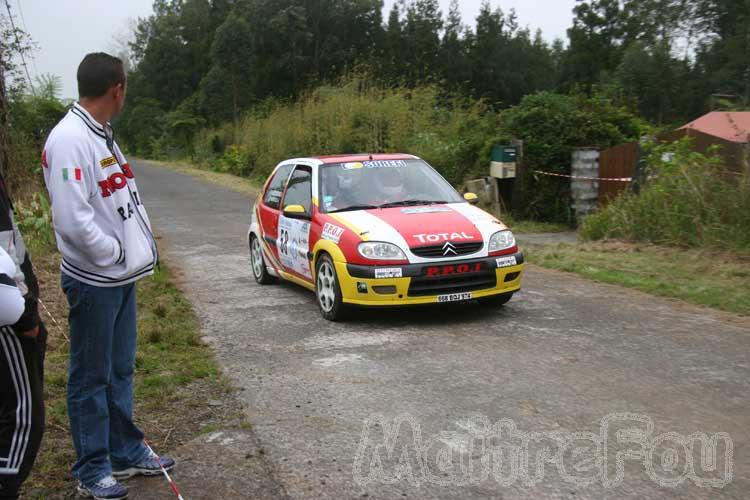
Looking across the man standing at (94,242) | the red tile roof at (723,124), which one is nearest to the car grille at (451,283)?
the man standing at (94,242)

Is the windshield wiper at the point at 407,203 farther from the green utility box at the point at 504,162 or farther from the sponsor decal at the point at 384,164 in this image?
the green utility box at the point at 504,162

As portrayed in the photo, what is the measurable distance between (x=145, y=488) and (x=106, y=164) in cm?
165

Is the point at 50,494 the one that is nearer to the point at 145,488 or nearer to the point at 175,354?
the point at 145,488

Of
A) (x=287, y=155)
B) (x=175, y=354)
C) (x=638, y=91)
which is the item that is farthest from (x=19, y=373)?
(x=638, y=91)

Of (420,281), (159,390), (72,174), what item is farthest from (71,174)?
(420,281)

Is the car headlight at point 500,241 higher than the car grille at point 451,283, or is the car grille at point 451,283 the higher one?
the car headlight at point 500,241

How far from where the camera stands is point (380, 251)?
748cm

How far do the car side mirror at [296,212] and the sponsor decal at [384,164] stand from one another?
37.3 inches

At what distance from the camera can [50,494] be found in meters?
4.01

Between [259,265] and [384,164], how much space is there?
89.9 inches

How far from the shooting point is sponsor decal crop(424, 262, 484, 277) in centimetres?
745

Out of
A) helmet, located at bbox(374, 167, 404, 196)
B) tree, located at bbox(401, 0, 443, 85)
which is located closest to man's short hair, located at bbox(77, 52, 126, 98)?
helmet, located at bbox(374, 167, 404, 196)

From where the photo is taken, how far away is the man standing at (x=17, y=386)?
10.9 feet

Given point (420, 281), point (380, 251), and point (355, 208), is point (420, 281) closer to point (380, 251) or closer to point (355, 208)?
point (380, 251)
